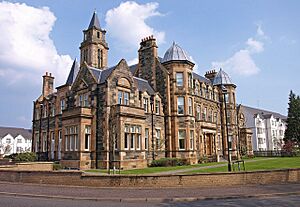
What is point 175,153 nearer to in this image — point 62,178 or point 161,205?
point 62,178

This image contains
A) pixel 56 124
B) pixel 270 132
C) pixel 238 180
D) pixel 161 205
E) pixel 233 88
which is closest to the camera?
pixel 161 205

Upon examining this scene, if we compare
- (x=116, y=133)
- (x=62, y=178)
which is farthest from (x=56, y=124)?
(x=62, y=178)

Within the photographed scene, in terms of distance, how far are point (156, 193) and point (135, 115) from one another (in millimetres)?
16426

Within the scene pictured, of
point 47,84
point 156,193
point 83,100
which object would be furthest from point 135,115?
point 47,84

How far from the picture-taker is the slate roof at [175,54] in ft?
128

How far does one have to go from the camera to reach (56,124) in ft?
143

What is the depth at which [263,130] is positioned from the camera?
87.9 m

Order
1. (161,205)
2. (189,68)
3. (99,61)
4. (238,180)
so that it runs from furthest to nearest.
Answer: (99,61) → (189,68) → (238,180) → (161,205)

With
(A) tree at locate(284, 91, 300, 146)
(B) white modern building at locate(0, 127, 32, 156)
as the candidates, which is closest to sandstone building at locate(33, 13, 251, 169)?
(A) tree at locate(284, 91, 300, 146)

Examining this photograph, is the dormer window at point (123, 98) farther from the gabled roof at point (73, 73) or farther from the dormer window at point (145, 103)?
the gabled roof at point (73, 73)

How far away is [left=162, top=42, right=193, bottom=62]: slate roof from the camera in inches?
1531

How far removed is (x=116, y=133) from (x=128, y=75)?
773 centimetres

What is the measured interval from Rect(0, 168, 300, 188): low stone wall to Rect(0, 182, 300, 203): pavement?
1.96ft

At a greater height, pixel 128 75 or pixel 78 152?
pixel 128 75
